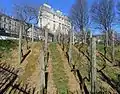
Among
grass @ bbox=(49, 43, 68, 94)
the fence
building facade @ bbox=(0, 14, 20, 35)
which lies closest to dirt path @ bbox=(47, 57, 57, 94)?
grass @ bbox=(49, 43, 68, 94)

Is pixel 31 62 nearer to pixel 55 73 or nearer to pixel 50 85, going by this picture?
pixel 55 73

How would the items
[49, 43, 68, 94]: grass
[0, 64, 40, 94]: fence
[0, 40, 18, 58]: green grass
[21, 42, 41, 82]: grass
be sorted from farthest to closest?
1. [0, 40, 18, 58]: green grass
2. [21, 42, 41, 82]: grass
3. [49, 43, 68, 94]: grass
4. [0, 64, 40, 94]: fence

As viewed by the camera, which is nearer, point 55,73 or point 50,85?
point 50,85

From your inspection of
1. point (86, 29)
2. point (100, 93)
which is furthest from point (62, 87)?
point (86, 29)

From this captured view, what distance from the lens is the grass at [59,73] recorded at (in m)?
17.2

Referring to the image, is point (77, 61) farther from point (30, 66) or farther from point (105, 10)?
point (105, 10)

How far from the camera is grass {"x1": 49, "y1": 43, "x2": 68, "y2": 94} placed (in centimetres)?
1724

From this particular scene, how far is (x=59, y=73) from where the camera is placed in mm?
20047

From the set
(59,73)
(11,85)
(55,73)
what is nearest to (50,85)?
(11,85)

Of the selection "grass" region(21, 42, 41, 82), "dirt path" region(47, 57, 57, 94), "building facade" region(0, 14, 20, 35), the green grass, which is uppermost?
"building facade" region(0, 14, 20, 35)

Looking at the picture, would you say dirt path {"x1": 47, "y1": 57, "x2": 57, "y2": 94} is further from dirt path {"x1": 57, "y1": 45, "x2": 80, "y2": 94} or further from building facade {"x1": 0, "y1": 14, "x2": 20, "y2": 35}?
building facade {"x1": 0, "y1": 14, "x2": 20, "y2": 35}

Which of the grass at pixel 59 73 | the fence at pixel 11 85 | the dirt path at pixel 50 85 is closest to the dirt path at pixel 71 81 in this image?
the grass at pixel 59 73

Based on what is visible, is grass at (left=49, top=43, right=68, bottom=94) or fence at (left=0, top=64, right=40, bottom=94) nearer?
fence at (left=0, top=64, right=40, bottom=94)

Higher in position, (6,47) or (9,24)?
(9,24)
